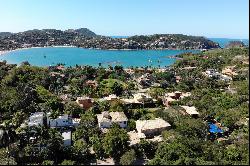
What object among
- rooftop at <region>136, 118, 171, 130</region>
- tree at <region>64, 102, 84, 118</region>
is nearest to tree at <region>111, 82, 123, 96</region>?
tree at <region>64, 102, 84, 118</region>

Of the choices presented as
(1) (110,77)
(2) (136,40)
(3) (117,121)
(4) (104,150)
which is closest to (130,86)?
(1) (110,77)

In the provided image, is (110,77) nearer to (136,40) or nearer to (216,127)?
(216,127)

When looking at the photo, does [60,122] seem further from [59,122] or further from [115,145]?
[115,145]

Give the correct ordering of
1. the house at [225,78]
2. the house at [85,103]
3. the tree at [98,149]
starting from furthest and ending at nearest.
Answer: the house at [225,78], the house at [85,103], the tree at [98,149]

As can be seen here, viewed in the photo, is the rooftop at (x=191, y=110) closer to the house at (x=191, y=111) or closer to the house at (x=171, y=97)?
the house at (x=191, y=111)

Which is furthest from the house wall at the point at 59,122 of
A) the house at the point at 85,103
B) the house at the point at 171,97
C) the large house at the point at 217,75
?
the large house at the point at 217,75

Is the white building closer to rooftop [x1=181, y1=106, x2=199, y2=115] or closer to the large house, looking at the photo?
rooftop [x1=181, y1=106, x2=199, y2=115]
